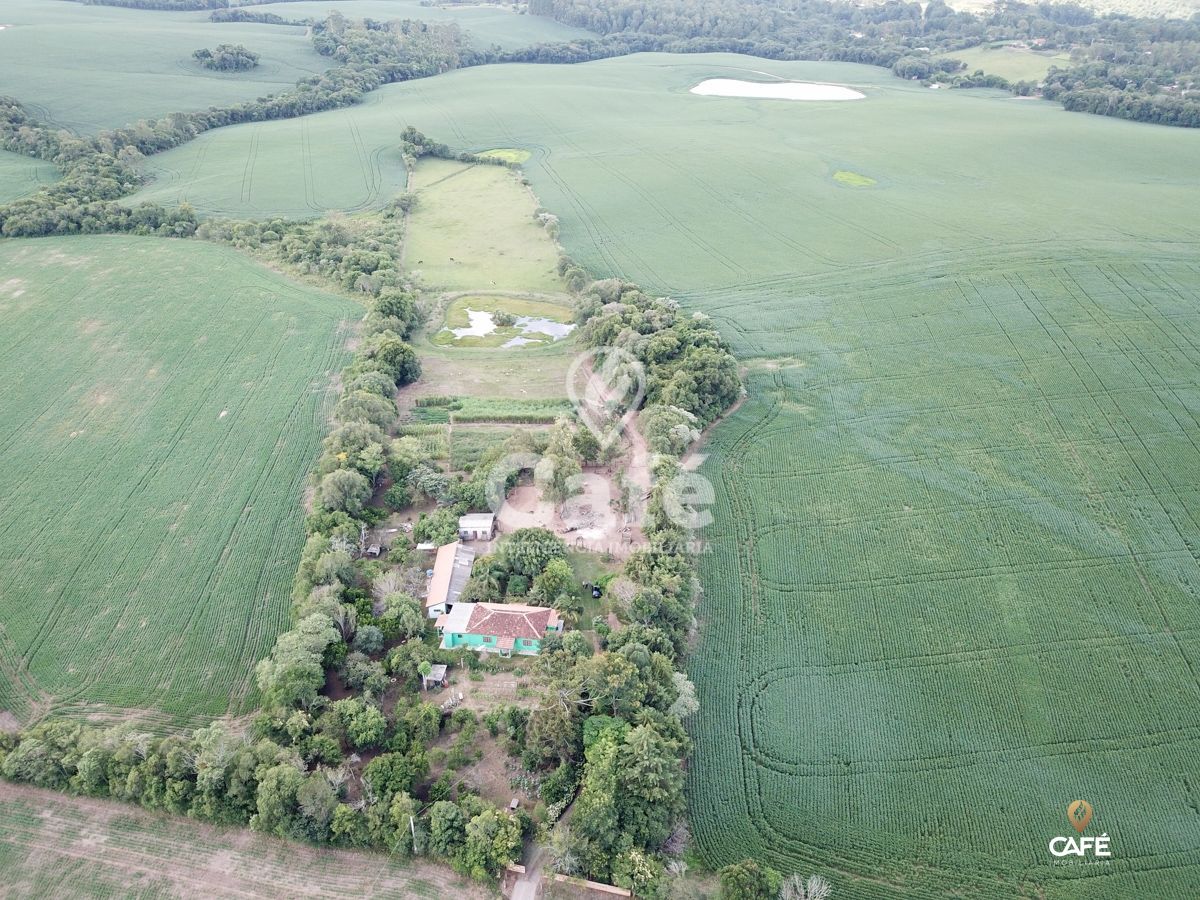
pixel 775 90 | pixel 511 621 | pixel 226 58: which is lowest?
pixel 511 621

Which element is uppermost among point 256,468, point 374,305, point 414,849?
point 374,305

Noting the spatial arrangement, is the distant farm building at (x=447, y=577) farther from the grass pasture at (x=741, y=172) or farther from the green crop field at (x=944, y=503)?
the grass pasture at (x=741, y=172)

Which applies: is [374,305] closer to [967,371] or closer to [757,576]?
[757,576]

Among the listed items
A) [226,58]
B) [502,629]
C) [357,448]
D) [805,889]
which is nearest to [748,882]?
[805,889]

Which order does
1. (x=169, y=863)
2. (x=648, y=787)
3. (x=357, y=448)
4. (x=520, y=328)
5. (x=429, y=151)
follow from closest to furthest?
(x=169, y=863)
(x=648, y=787)
(x=357, y=448)
(x=520, y=328)
(x=429, y=151)

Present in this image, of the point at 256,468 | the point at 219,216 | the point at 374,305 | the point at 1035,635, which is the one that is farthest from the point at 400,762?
the point at 219,216

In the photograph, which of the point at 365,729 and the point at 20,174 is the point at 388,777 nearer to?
the point at 365,729
